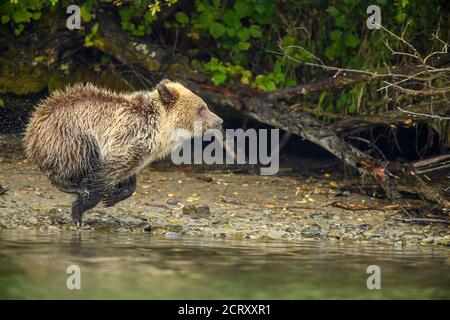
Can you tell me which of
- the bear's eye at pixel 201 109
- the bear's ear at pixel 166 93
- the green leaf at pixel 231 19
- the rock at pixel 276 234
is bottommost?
the rock at pixel 276 234

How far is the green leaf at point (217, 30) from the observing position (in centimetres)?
1226

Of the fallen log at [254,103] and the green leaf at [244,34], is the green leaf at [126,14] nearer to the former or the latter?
the fallen log at [254,103]

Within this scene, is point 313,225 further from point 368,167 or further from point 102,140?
point 102,140

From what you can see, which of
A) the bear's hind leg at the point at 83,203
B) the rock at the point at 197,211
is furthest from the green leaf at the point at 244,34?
the bear's hind leg at the point at 83,203

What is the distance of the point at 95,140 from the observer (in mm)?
10469

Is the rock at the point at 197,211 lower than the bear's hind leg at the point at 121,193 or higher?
lower

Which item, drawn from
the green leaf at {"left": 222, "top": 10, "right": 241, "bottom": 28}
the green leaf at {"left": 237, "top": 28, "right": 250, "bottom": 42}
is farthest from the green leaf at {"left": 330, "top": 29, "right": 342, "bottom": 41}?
the green leaf at {"left": 222, "top": 10, "right": 241, "bottom": 28}

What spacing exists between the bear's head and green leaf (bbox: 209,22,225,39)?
4.68ft

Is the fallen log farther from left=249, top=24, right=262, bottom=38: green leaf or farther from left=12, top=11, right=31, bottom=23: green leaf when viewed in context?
left=12, top=11, right=31, bottom=23: green leaf

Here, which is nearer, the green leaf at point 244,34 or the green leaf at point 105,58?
the green leaf at point 244,34

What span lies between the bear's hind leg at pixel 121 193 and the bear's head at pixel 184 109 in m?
0.74

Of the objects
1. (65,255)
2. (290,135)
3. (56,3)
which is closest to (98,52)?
(56,3)

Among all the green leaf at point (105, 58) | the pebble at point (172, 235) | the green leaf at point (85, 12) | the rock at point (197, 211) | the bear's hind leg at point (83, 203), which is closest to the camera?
the pebble at point (172, 235)

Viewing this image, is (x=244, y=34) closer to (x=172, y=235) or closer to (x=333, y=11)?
(x=333, y=11)
